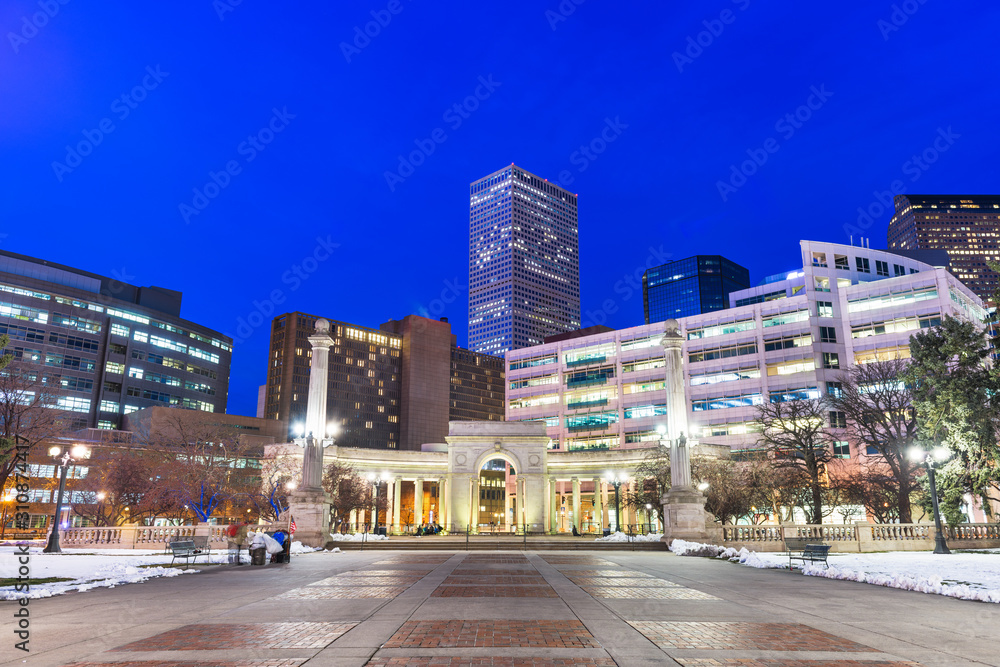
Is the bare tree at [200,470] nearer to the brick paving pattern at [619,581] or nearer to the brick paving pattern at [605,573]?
the brick paving pattern at [605,573]

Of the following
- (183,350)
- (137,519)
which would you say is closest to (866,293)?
(137,519)

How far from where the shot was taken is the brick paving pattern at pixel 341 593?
Result: 15.0 metres

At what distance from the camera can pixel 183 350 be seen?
472ft

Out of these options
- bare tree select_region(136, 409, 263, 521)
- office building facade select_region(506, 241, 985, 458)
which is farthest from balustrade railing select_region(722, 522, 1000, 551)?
office building facade select_region(506, 241, 985, 458)

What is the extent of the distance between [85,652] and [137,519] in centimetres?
7303

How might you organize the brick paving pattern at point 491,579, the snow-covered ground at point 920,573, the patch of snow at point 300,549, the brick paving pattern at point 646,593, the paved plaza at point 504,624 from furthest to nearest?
the patch of snow at point 300,549 < the brick paving pattern at point 491,579 < the snow-covered ground at point 920,573 < the brick paving pattern at point 646,593 < the paved plaza at point 504,624

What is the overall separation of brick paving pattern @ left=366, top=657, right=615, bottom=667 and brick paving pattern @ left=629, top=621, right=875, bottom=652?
164 cm

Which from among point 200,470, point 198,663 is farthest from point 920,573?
point 200,470

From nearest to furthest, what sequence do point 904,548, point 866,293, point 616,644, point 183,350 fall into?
1. point 616,644
2. point 904,548
3. point 866,293
4. point 183,350

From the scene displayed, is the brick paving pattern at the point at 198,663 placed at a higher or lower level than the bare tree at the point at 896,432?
lower

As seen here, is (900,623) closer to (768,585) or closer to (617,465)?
(768,585)

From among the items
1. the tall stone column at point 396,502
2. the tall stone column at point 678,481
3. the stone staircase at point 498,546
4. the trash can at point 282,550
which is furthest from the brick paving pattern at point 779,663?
the tall stone column at point 396,502

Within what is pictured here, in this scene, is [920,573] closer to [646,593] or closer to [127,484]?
[646,593]

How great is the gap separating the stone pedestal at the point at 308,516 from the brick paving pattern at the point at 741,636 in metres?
28.2
